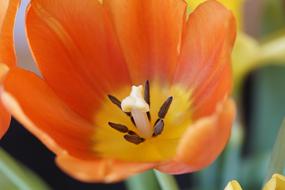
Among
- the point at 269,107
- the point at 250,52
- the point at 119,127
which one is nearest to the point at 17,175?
the point at 119,127

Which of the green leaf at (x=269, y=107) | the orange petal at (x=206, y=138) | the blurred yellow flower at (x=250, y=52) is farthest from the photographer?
the green leaf at (x=269, y=107)

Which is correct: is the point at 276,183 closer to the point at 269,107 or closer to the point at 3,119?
the point at 3,119

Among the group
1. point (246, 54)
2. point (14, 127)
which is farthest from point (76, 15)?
point (14, 127)

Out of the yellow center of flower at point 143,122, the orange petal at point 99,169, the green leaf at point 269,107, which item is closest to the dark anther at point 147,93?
the yellow center of flower at point 143,122

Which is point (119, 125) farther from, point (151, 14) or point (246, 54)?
point (246, 54)

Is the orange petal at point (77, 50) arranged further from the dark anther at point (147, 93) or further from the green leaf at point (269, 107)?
the green leaf at point (269, 107)

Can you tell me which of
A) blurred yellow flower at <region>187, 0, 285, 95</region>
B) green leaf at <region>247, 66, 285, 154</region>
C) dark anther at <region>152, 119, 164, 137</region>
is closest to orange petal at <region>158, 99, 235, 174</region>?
dark anther at <region>152, 119, 164, 137</region>

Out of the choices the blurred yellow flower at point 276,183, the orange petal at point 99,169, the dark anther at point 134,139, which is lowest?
the blurred yellow flower at point 276,183
